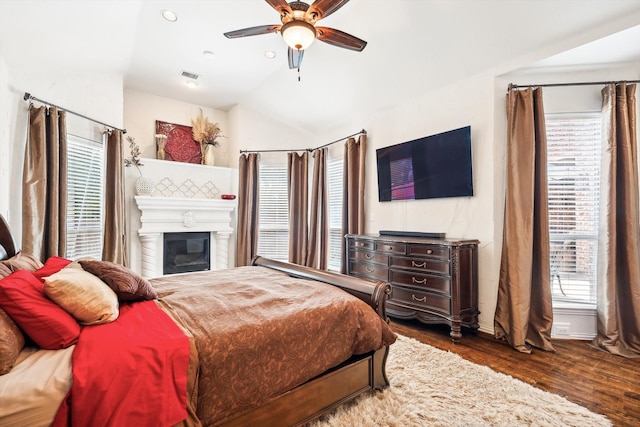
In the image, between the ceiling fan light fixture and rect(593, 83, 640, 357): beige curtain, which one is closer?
the ceiling fan light fixture

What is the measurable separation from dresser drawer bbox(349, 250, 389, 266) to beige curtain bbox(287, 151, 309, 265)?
4.64 feet

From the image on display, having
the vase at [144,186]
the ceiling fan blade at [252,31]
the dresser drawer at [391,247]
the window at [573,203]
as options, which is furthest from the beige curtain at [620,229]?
the vase at [144,186]

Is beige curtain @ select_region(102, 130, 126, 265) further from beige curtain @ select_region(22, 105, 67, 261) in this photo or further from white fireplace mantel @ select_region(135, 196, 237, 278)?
beige curtain @ select_region(22, 105, 67, 261)

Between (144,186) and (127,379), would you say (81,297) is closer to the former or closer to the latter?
(127,379)

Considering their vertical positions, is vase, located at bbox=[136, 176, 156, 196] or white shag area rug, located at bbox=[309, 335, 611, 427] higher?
vase, located at bbox=[136, 176, 156, 196]

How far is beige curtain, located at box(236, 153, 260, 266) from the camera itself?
522 cm

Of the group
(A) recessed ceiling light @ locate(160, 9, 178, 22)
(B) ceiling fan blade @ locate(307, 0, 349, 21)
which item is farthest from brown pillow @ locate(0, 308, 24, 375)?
(A) recessed ceiling light @ locate(160, 9, 178, 22)

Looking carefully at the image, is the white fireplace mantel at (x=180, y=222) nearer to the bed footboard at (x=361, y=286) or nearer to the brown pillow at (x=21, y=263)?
the brown pillow at (x=21, y=263)

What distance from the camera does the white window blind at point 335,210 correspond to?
4895 mm

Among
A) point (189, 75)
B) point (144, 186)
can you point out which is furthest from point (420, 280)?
point (189, 75)

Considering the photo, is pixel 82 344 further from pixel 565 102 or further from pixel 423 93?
pixel 565 102

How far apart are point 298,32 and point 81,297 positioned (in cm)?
216

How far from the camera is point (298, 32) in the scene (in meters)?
2.23

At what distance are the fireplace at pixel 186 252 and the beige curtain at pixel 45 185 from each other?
1.72 meters
